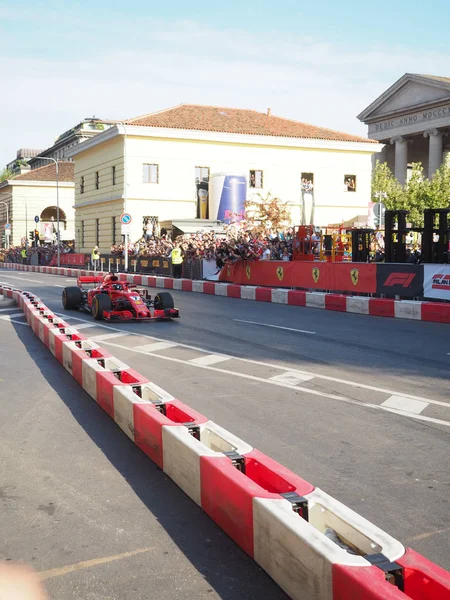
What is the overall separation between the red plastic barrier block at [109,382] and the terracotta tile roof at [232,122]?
42.0 m

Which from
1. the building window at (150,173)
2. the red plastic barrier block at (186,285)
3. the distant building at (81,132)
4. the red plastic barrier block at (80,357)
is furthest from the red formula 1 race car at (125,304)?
the distant building at (81,132)

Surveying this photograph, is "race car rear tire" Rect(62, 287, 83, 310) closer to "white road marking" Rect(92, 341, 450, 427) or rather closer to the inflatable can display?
"white road marking" Rect(92, 341, 450, 427)

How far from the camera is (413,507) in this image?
4512 mm

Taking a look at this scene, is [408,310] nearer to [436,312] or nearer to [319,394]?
[436,312]

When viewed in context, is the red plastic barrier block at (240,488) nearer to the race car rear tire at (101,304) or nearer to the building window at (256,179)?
the race car rear tire at (101,304)

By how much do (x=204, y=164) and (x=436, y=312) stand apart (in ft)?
117

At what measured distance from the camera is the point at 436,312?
15.9m

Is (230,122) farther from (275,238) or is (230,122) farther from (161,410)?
(161,410)

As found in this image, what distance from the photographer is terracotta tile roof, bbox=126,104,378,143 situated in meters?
48.9

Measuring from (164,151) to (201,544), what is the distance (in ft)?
151

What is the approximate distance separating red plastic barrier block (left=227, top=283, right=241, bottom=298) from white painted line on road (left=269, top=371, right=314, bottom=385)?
Answer: 14.7 meters

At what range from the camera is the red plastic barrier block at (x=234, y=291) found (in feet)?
77.9

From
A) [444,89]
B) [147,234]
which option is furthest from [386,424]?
[444,89]

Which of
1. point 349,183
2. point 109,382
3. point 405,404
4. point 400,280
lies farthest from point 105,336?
point 349,183
